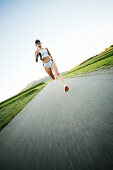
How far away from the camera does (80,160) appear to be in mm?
781

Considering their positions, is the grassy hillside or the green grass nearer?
the green grass

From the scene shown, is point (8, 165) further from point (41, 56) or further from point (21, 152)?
point (41, 56)

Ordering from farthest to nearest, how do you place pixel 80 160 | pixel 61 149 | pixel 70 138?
pixel 70 138 < pixel 61 149 < pixel 80 160

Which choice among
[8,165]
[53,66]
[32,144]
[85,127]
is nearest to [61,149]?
[85,127]

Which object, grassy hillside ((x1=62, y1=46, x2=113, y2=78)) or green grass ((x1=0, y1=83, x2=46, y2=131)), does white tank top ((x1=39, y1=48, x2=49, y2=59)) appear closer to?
green grass ((x1=0, y1=83, x2=46, y2=131))

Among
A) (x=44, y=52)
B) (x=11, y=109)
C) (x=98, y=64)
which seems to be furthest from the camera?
(x=98, y=64)

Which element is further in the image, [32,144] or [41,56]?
[41,56]

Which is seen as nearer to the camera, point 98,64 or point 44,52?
point 44,52

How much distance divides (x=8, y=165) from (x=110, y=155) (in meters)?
1.21

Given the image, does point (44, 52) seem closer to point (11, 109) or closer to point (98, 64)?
point (11, 109)

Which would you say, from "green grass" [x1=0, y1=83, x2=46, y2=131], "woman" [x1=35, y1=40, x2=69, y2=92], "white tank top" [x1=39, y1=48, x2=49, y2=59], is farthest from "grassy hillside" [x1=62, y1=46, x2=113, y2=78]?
"green grass" [x1=0, y1=83, x2=46, y2=131]

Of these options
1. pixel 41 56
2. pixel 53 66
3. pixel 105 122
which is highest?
pixel 41 56

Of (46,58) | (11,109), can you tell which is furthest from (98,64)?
(11,109)

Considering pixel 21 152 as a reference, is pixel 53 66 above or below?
above
